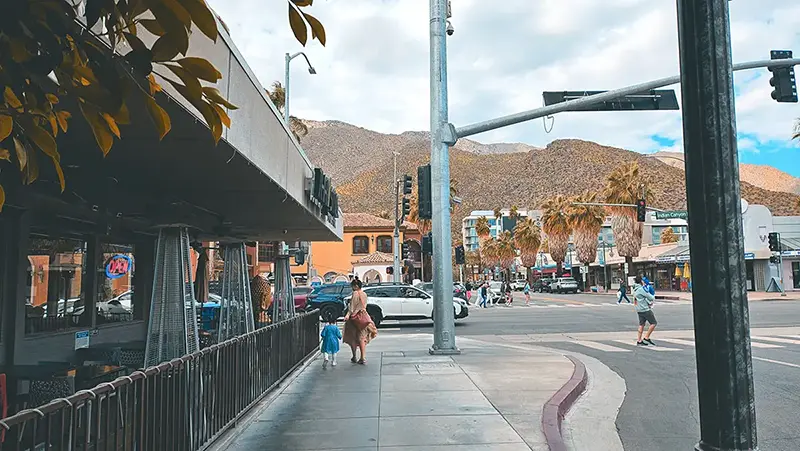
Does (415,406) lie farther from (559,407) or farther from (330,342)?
(330,342)

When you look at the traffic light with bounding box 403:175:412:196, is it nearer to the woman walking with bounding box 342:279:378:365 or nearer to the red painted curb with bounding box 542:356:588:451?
the woman walking with bounding box 342:279:378:365

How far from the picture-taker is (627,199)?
51.6 meters

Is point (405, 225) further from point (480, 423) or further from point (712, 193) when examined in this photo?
point (712, 193)

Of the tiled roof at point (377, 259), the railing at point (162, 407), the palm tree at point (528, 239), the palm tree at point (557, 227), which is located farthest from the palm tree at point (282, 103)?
the palm tree at point (528, 239)

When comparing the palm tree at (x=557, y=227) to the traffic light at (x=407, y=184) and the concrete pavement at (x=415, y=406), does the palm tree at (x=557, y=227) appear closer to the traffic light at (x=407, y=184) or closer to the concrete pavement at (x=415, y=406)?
the traffic light at (x=407, y=184)

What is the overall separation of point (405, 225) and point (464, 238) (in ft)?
391

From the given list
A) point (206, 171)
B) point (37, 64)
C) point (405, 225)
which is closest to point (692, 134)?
point (37, 64)

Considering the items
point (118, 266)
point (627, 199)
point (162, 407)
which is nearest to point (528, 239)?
point (627, 199)

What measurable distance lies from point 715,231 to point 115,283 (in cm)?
1155

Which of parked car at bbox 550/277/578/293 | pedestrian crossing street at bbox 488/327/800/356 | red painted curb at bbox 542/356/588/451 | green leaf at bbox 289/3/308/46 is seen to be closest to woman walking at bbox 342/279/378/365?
red painted curb at bbox 542/356/588/451

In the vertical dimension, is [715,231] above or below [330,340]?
above

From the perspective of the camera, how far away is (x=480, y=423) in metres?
7.59

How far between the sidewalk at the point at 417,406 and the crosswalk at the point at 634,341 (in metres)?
3.78

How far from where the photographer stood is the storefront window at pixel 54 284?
9008mm
